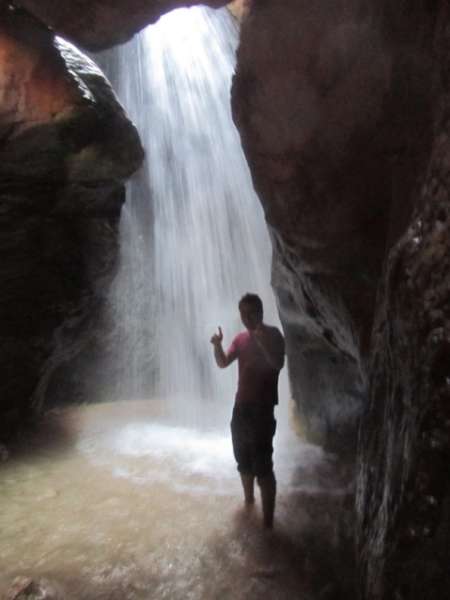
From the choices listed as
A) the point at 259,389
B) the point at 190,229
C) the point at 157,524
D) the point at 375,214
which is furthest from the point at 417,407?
the point at 190,229

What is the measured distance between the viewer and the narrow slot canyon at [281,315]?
251 centimetres

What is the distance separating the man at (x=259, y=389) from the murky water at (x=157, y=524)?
0.53 m

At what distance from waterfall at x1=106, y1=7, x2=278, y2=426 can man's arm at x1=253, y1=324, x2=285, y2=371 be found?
882 centimetres

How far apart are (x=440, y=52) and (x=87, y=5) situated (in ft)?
11.7

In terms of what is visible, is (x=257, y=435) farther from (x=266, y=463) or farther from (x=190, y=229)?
(x=190, y=229)

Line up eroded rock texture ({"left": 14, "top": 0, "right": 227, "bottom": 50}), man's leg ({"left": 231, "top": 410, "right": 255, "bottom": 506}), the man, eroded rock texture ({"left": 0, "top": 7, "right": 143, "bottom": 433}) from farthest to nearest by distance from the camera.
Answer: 1. eroded rock texture ({"left": 0, "top": 7, "right": 143, "bottom": 433})
2. eroded rock texture ({"left": 14, "top": 0, "right": 227, "bottom": 50})
3. man's leg ({"left": 231, "top": 410, "right": 255, "bottom": 506})
4. the man

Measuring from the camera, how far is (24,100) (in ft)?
20.4

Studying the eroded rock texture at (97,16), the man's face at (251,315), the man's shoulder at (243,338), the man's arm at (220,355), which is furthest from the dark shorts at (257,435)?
the eroded rock texture at (97,16)

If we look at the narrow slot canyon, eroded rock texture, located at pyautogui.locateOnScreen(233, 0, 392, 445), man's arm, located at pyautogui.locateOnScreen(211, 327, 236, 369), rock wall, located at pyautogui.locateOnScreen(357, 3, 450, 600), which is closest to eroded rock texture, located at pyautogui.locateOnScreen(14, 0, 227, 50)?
the narrow slot canyon

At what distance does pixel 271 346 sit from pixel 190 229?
10.4 metres

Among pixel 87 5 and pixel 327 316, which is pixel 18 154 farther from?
pixel 327 316

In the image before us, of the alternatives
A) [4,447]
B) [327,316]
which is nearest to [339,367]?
[327,316]

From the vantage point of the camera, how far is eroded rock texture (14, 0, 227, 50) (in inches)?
→ 190

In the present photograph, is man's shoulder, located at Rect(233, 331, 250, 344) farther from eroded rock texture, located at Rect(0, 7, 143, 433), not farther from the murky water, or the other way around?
eroded rock texture, located at Rect(0, 7, 143, 433)
